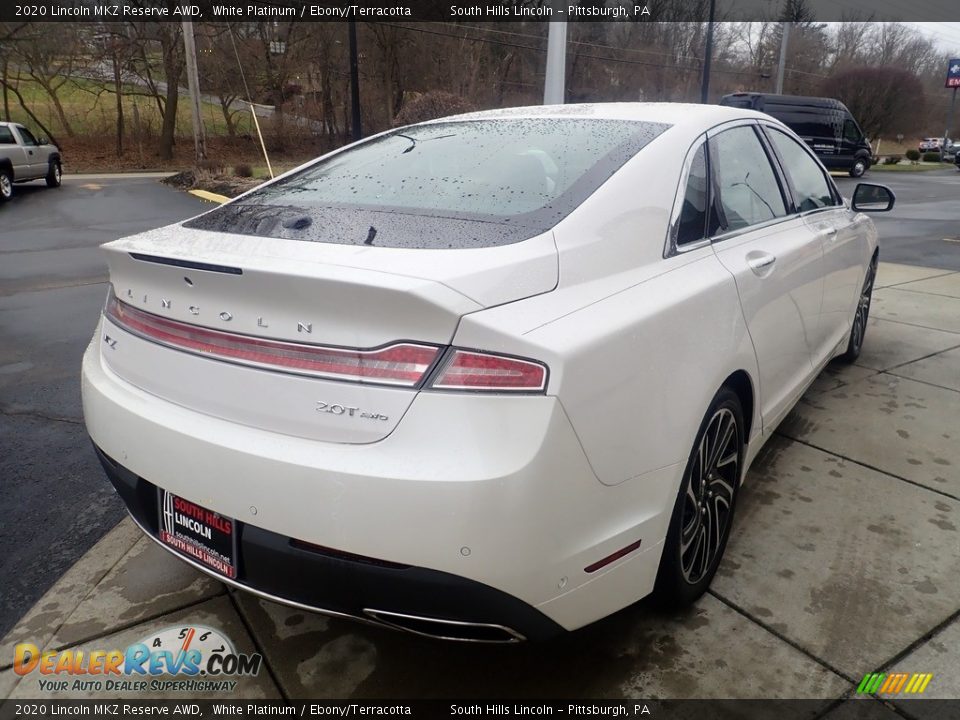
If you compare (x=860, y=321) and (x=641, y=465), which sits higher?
(x=641, y=465)

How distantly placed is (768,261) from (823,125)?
2410 cm

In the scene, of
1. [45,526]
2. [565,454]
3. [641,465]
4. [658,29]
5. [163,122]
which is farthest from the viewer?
[658,29]

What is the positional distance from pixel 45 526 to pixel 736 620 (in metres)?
2.70

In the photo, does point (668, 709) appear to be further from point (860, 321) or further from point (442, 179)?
point (860, 321)

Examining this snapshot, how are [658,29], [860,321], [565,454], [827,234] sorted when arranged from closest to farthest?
1. [565,454]
2. [827,234]
3. [860,321]
4. [658,29]

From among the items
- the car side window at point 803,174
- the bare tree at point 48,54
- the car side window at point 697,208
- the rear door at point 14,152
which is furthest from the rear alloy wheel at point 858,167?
the bare tree at point 48,54

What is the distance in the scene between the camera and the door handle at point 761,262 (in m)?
2.61

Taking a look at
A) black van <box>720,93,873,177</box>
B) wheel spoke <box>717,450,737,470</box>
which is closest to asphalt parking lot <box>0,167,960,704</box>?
wheel spoke <box>717,450,737,470</box>

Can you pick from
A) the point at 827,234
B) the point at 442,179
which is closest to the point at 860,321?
the point at 827,234

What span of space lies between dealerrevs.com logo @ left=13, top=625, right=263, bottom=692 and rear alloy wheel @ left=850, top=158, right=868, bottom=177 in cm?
2722

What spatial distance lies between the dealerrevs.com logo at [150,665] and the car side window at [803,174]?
9.82 ft

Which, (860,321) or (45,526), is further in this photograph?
(860,321)

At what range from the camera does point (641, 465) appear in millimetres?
1903

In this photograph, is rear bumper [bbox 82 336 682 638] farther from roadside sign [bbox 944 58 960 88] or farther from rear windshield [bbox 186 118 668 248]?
roadside sign [bbox 944 58 960 88]
